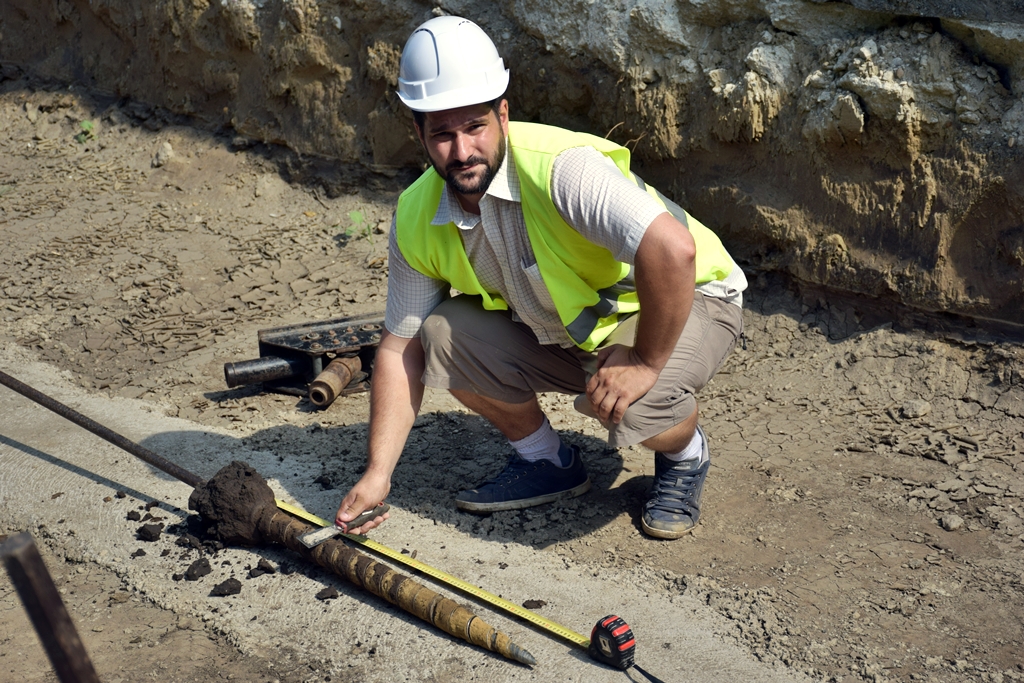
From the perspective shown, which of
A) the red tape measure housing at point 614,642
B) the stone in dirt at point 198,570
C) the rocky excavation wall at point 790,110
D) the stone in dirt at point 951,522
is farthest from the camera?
the rocky excavation wall at point 790,110

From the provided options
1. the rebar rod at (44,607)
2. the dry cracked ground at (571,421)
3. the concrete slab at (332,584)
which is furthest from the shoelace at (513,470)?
the rebar rod at (44,607)

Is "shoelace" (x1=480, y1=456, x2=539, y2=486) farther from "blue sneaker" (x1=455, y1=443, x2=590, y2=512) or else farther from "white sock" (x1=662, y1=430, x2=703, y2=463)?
"white sock" (x1=662, y1=430, x2=703, y2=463)

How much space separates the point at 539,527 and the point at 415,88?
152 centimetres

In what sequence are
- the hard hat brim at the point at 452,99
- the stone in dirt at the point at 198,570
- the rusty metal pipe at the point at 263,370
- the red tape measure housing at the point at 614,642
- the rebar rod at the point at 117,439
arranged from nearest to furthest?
the red tape measure housing at the point at 614,642 < the hard hat brim at the point at 452,99 < the stone in dirt at the point at 198,570 < the rebar rod at the point at 117,439 < the rusty metal pipe at the point at 263,370

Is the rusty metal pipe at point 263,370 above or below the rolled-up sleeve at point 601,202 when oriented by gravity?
below

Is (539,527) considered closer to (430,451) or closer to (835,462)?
(430,451)

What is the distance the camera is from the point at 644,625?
8.67 feet

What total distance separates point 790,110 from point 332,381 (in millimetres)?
2356

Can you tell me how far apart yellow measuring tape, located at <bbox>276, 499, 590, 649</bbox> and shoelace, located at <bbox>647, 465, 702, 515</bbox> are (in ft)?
2.08

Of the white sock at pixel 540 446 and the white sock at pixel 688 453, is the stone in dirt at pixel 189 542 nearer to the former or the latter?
the white sock at pixel 540 446

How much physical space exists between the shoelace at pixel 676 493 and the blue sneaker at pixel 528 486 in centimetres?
34

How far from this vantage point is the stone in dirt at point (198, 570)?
2883 mm

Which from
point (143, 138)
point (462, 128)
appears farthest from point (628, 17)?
point (143, 138)

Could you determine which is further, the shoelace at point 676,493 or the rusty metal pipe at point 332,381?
the rusty metal pipe at point 332,381
